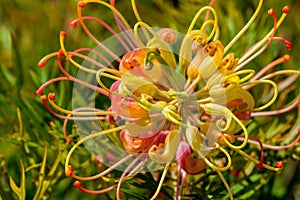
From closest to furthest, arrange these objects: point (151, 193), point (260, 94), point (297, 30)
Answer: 1. point (151, 193)
2. point (260, 94)
3. point (297, 30)

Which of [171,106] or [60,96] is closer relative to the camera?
[171,106]

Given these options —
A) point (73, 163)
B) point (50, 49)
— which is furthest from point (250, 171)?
point (50, 49)

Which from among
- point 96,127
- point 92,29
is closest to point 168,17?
point 92,29

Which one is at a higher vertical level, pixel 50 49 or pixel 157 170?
pixel 50 49

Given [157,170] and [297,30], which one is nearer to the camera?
[157,170]

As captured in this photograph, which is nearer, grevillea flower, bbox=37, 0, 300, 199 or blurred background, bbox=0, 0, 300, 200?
grevillea flower, bbox=37, 0, 300, 199

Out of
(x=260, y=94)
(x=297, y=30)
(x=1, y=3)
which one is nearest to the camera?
(x=260, y=94)

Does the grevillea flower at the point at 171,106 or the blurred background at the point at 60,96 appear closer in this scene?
the grevillea flower at the point at 171,106

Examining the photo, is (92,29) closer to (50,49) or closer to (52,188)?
(50,49)
